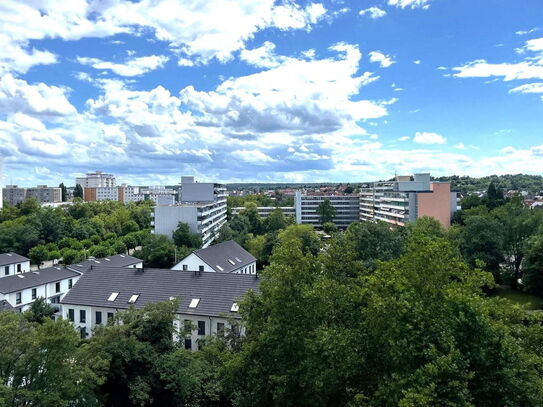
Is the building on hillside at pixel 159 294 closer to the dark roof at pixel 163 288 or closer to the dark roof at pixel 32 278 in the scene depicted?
the dark roof at pixel 163 288

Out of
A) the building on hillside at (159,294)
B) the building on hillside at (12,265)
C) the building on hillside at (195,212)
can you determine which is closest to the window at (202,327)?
the building on hillside at (159,294)

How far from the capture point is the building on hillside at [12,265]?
51.6 meters

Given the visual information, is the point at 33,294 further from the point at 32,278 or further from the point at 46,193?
the point at 46,193

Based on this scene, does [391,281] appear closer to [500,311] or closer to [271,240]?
[500,311]

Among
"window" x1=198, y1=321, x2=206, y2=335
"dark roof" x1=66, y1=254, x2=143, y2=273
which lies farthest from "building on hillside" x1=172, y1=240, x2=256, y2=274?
"window" x1=198, y1=321, x2=206, y2=335

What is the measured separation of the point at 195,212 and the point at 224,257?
25335 mm

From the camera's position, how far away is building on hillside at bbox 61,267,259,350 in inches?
1207

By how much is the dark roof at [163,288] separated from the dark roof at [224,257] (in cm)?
994

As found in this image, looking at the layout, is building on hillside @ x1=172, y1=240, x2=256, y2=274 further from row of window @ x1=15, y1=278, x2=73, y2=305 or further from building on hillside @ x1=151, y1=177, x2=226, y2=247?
building on hillside @ x1=151, y1=177, x2=226, y2=247

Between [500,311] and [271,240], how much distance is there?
157 feet

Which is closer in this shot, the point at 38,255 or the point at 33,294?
the point at 33,294

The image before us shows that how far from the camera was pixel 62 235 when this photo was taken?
75.2m

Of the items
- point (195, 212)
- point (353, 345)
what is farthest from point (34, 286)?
point (353, 345)

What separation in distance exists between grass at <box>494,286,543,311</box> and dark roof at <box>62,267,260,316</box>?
3021 cm
